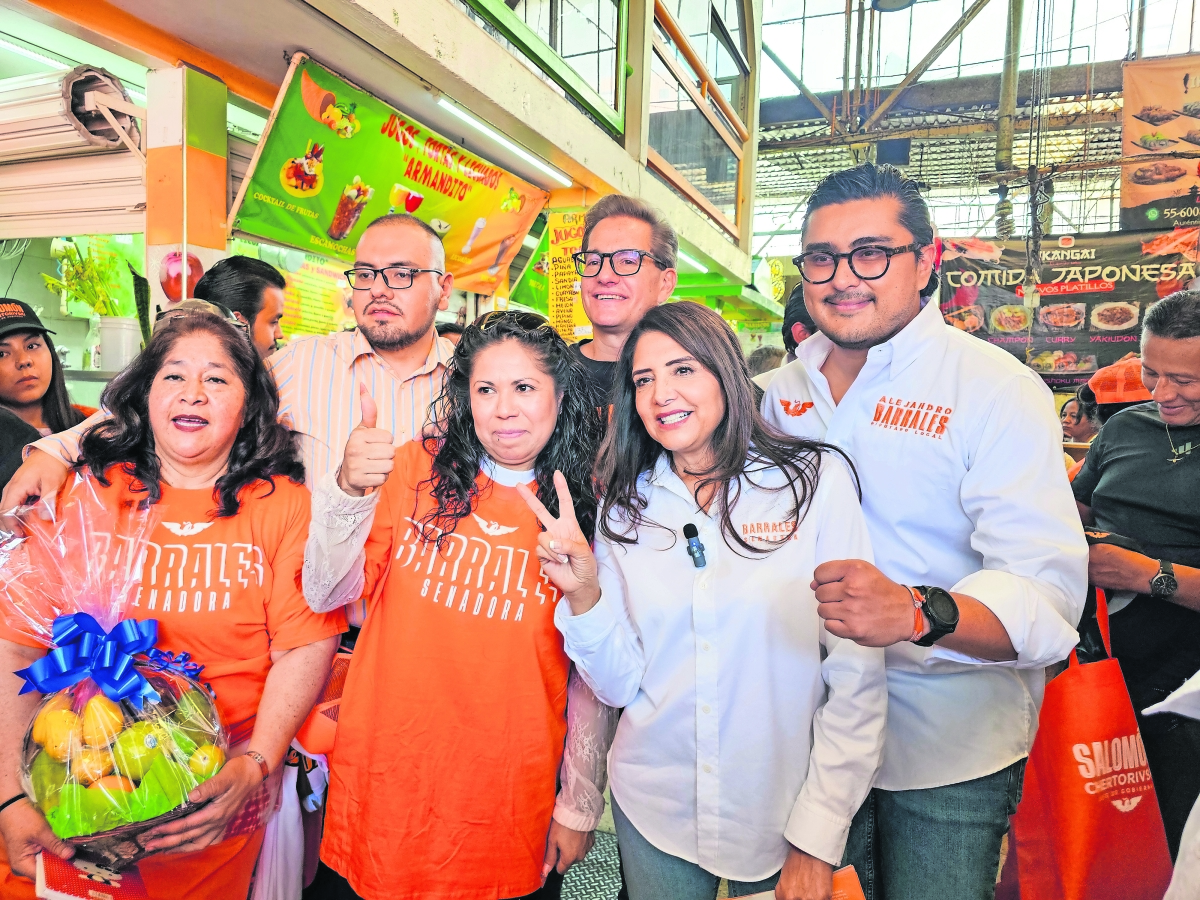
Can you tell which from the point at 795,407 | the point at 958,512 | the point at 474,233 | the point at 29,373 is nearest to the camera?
the point at 958,512

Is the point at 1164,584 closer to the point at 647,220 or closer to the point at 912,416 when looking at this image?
the point at 912,416

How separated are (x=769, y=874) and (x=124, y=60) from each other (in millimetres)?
4205

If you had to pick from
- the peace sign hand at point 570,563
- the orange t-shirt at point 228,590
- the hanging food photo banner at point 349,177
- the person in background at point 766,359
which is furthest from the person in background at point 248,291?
the person in background at point 766,359

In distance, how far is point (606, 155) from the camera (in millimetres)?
5430

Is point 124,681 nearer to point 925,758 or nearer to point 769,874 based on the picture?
point 769,874

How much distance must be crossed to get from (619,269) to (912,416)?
1222 millimetres

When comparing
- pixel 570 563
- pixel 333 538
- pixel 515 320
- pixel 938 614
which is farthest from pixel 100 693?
pixel 938 614

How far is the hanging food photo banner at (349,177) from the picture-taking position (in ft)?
11.2

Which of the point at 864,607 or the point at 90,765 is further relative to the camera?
the point at 90,765

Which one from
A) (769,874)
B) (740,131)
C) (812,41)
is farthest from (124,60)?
(812,41)

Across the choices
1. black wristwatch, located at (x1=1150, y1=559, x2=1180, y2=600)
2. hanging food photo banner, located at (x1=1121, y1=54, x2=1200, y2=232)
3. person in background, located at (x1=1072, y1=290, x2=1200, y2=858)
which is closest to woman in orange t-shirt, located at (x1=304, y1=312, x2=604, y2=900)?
black wristwatch, located at (x1=1150, y1=559, x2=1180, y2=600)

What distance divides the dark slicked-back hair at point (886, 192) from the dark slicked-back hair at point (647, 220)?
2.87ft

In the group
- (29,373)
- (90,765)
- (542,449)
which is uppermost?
(29,373)

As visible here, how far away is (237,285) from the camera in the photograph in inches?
119
